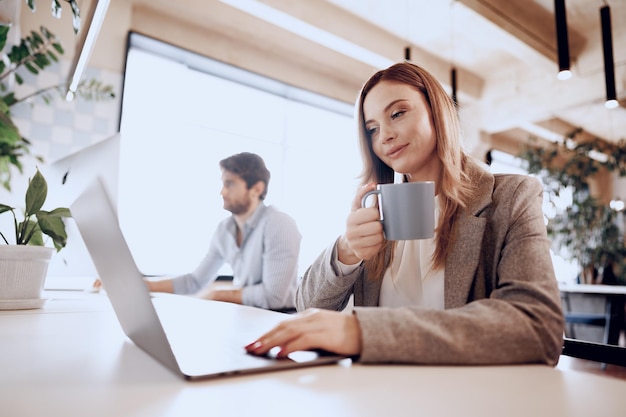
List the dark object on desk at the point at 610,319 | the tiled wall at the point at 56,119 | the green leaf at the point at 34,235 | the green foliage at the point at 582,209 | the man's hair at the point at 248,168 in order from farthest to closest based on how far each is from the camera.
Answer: the green foliage at the point at 582,209 < the dark object on desk at the point at 610,319 < the tiled wall at the point at 56,119 < the man's hair at the point at 248,168 < the green leaf at the point at 34,235

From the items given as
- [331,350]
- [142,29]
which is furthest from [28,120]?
[331,350]

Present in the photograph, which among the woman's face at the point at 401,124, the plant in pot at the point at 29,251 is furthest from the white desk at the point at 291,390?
the woman's face at the point at 401,124

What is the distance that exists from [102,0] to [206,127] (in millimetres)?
3159

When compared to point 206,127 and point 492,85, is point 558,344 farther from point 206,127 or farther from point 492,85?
point 492,85

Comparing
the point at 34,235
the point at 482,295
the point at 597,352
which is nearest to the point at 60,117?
the point at 34,235

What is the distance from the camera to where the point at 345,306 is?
1.13m

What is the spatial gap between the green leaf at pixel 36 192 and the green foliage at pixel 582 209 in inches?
235

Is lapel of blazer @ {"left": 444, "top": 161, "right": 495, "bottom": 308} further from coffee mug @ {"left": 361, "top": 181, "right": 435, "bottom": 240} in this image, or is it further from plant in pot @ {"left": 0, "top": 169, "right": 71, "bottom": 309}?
plant in pot @ {"left": 0, "top": 169, "right": 71, "bottom": 309}

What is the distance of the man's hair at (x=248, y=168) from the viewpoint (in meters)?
2.51

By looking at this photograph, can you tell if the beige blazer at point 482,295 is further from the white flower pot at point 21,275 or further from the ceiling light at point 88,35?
the ceiling light at point 88,35

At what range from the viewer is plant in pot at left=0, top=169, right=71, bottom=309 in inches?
38.5

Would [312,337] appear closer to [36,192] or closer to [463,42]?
[36,192]

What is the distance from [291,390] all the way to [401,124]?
875 millimetres

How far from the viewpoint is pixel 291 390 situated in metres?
0.39
